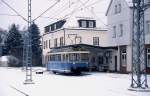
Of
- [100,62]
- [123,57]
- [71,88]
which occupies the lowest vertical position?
[71,88]

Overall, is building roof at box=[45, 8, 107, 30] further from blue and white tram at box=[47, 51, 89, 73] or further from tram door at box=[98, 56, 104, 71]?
blue and white tram at box=[47, 51, 89, 73]

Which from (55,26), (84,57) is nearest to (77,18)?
(55,26)

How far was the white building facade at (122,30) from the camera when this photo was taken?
1677 inches

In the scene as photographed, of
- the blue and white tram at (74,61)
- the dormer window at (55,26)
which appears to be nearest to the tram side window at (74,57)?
the blue and white tram at (74,61)

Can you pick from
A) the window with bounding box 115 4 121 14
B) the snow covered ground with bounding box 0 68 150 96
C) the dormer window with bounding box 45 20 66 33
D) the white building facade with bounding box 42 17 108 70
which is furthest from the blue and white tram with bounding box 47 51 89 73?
the dormer window with bounding box 45 20 66 33

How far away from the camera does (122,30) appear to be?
148ft

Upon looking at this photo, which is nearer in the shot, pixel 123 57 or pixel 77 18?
pixel 123 57

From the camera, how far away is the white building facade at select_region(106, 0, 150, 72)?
42.6 m

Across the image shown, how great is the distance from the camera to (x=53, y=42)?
70.1 m

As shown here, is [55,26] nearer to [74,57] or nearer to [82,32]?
[82,32]

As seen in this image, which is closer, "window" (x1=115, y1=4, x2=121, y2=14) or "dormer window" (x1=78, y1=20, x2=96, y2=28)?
"window" (x1=115, y1=4, x2=121, y2=14)

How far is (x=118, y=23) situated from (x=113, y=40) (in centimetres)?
250

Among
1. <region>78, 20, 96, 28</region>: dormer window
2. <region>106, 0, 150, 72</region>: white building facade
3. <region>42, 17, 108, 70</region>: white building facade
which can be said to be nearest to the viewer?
<region>106, 0, 150, 72</region>: white building facade

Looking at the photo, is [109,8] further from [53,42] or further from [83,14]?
[53,42]
